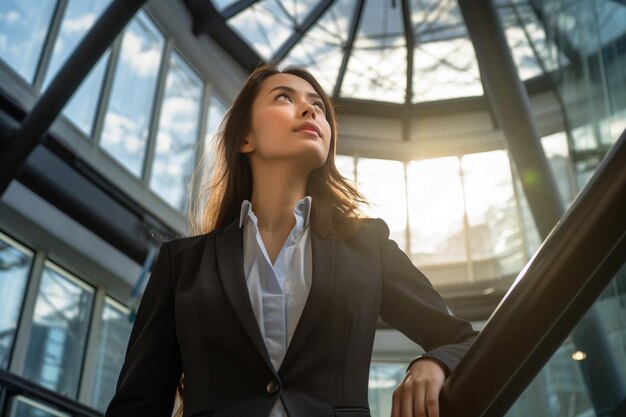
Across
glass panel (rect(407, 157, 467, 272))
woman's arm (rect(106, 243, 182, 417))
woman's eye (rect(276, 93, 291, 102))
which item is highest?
glass panel (rect(407, 157, 467, 272))

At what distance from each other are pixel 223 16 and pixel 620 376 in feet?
41.6

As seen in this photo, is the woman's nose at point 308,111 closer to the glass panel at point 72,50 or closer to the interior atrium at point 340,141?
the interior atrium at point 340,141

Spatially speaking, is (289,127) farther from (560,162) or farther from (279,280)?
(560,162)

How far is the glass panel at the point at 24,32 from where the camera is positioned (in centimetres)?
931

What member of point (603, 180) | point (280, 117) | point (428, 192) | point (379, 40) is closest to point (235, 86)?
point (379, 40)

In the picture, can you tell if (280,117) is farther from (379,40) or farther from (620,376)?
(379,40)

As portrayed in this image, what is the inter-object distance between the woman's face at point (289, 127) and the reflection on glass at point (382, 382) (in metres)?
11.6

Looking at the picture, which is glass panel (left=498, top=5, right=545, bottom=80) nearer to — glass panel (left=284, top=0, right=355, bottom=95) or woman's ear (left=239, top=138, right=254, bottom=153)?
woman's ear (left=239, top=138, right=254, bottom=153)

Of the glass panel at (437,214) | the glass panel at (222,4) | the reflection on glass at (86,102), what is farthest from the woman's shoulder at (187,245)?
the glass panel at (437,214)

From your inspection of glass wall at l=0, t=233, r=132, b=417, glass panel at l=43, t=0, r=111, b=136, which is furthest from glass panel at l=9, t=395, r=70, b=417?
glass panel at l=43, t=0, r=111, b=136

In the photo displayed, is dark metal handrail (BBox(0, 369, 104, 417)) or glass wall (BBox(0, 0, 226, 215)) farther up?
glass wall (BBox(0, 0, 226, 215))

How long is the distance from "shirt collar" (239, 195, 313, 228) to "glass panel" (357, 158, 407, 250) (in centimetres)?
1458

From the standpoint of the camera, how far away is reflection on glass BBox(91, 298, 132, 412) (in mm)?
11062

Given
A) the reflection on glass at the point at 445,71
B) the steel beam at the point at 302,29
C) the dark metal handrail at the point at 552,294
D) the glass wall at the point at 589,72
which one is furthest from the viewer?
the reflection on glass at the point at 445,71
